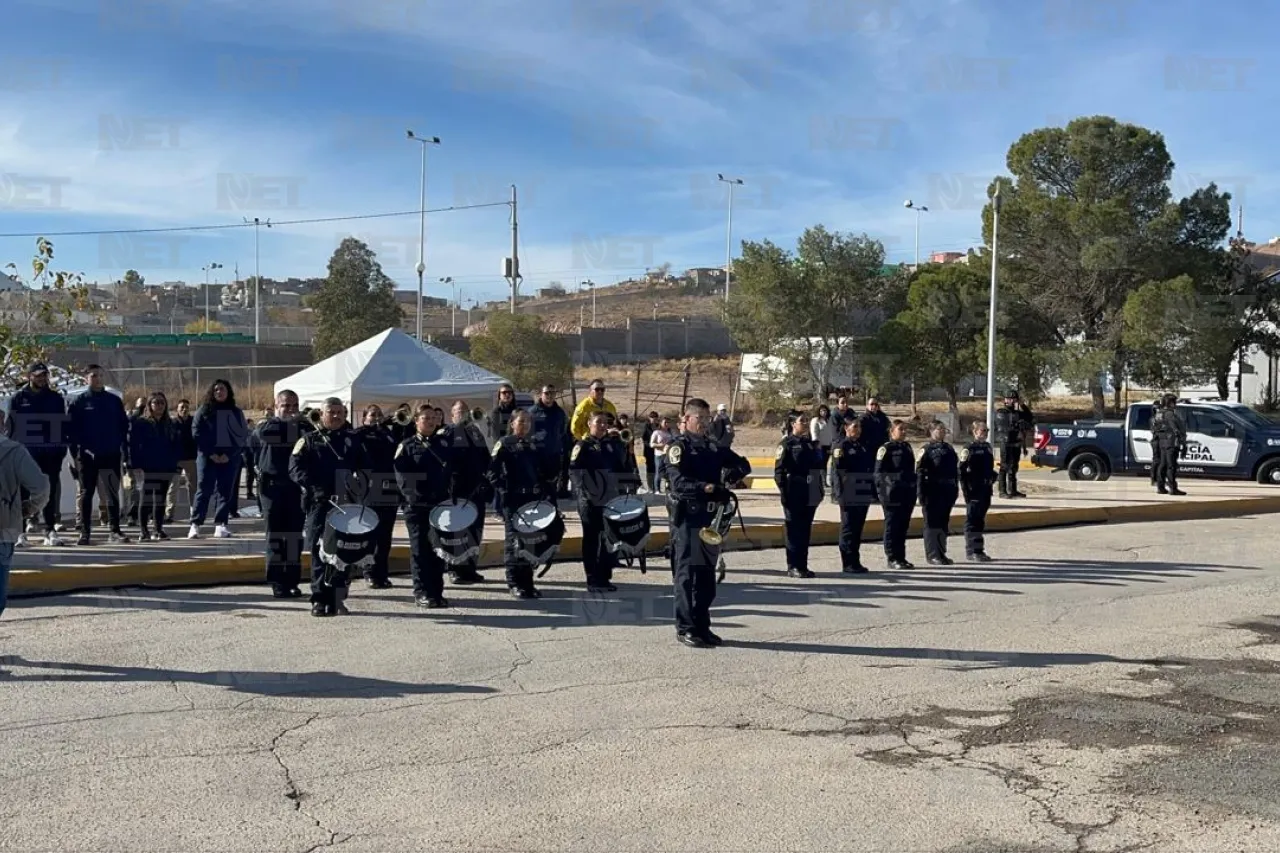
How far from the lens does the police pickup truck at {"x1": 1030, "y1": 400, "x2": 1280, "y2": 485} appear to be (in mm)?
23016

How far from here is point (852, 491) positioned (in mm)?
12383

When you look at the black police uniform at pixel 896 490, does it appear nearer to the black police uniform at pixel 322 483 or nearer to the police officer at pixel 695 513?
the police officer at pixel 695 513

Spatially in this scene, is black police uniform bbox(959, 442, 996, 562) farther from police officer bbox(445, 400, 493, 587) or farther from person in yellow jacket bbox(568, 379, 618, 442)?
police officer bbox(445, 400, 493, 587)

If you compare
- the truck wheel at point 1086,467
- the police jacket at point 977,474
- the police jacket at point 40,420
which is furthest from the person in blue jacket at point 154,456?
the truck wheel at point 1086,467

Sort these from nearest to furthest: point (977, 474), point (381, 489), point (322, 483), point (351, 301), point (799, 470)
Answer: point (322, 483) → point (381, 489) → point (799, 470) → point (977, 474) → point (351, 301)

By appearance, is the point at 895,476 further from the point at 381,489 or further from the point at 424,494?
the point at 381,489

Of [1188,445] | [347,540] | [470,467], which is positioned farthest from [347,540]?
[1188,445]

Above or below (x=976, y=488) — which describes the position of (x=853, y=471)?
above

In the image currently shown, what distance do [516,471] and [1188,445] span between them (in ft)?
58.6

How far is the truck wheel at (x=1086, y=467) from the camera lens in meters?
24.1

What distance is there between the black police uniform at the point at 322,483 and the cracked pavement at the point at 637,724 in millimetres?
284

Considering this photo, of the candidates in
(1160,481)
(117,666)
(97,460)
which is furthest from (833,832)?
(1160,481)

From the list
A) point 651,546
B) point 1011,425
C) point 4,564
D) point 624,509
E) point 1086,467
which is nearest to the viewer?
point 4,564

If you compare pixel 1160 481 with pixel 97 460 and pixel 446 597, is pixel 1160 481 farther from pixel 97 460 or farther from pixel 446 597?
pixel 97 460
